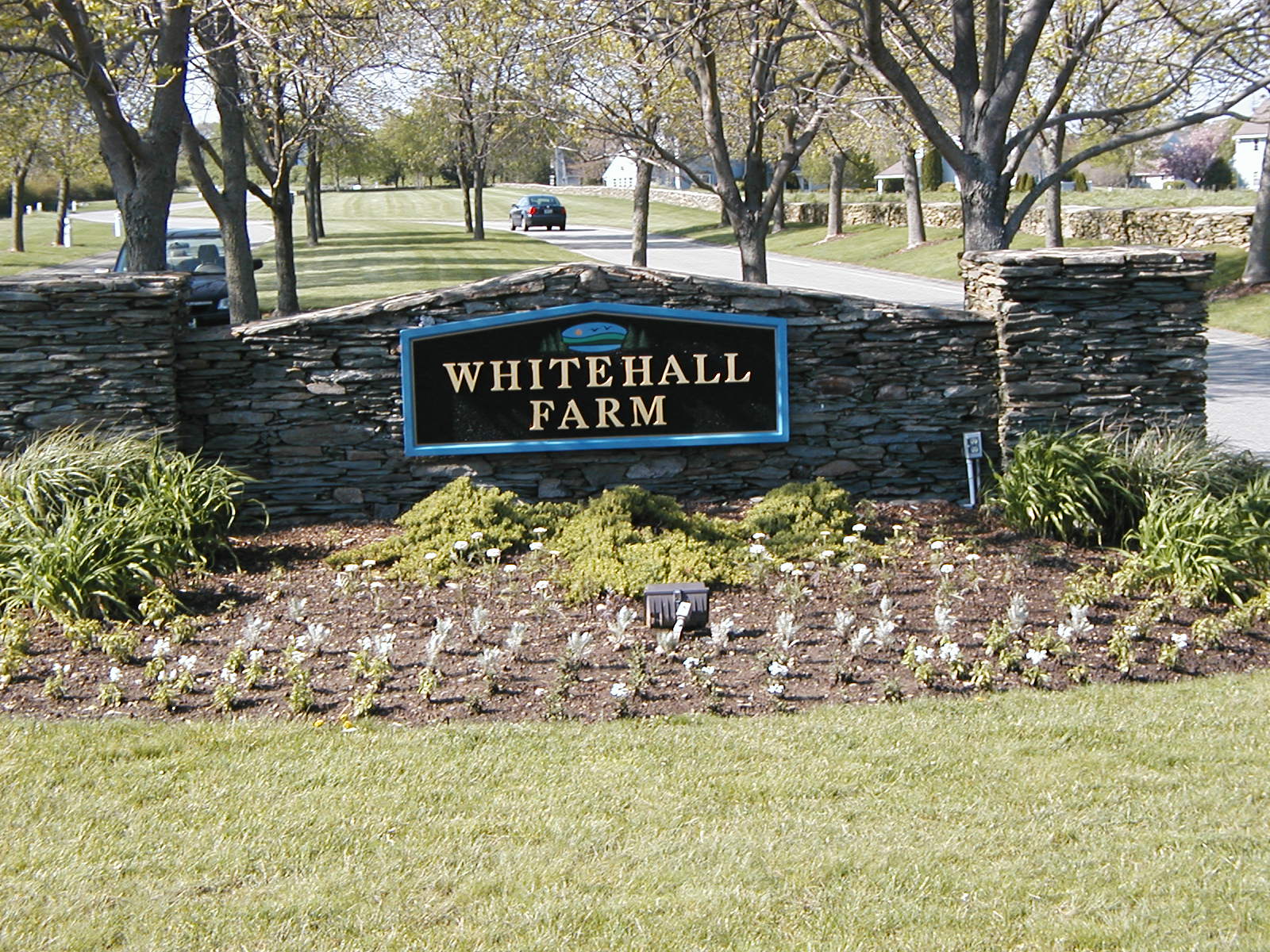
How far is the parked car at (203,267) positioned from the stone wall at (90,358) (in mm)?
9392

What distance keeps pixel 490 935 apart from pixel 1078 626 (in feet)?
11.3

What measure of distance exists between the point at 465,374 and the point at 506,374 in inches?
10.1

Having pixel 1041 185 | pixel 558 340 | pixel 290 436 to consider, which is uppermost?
pixel 1041 185

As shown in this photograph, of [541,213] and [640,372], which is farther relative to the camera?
[541,213]

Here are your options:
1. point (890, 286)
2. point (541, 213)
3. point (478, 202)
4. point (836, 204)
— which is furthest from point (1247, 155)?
point (890, 286)

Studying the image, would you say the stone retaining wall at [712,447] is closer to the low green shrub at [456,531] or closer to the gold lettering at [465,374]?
the gold lettering at [465,374]

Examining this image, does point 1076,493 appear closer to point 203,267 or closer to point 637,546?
point 637,546

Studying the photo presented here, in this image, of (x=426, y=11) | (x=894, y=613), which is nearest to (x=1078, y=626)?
(x=894, y=613)

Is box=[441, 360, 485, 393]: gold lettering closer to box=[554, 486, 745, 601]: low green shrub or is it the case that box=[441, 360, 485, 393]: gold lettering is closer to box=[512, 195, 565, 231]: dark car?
box=[554, 486, 745, 601]: low green shrub

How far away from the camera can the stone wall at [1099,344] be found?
8633 millimetres

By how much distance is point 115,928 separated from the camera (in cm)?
389

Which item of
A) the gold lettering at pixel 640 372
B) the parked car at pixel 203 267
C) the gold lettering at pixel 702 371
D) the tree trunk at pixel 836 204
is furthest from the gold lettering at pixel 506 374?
the tree trunk at pixel 836 204

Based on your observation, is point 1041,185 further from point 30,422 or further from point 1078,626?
point 30,422

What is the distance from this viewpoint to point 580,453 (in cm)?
869
